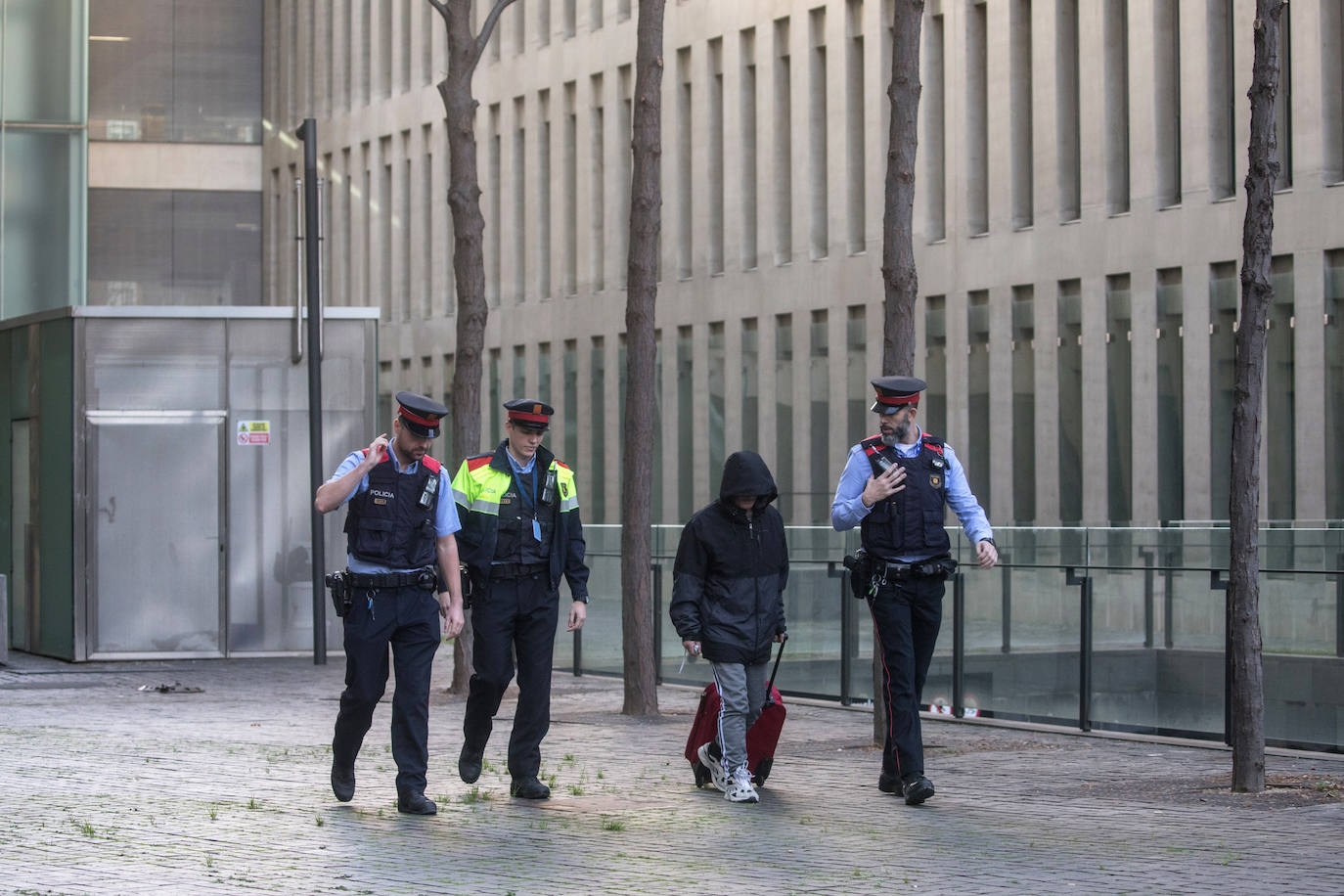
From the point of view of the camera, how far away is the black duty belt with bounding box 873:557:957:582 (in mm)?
9758

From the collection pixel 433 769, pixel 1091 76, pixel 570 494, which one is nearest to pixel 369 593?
pixel 570 494

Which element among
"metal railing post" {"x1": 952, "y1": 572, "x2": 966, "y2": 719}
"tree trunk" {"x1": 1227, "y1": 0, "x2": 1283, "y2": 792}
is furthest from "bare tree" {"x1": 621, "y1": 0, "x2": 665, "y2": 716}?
"tree trunk" {"x1": 1227, "y1": 0, "x2": 1283, "y2": 792}

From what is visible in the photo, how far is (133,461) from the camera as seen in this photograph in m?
20.3

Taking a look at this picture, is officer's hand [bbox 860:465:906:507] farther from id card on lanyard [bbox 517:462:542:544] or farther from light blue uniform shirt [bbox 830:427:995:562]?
id card on lanyard [bbox 517:462:542:544]

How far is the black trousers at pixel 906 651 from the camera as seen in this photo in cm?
966

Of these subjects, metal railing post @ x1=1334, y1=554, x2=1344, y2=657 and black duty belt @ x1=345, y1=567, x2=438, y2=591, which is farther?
metal railing post @ x1=1334, y1=554, x2=1344, y2=657

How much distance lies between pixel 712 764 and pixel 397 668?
1661 mm

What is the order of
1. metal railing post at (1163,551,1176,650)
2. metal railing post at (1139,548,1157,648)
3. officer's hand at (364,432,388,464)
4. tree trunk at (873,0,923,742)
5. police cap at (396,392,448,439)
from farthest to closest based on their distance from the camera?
metal railing post at (1139,548,1157,648) → metal railing post at (1163,551,1176,650) → tree trunk at (873,0,923,742) → police cap at (396,392,448,439) → officer's hand at (364,432,388,464)

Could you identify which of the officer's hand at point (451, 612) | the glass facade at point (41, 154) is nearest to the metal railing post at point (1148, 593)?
the officer's hand at point (451, 612)

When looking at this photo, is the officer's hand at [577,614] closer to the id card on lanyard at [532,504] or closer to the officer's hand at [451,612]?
the id card on lanyard at [532,504]

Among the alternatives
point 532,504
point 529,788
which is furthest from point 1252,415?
point 529,788

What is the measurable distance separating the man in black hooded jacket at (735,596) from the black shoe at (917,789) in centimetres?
71

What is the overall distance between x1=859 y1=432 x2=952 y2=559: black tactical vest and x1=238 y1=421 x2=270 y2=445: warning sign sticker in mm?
11755

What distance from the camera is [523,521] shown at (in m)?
9.66
